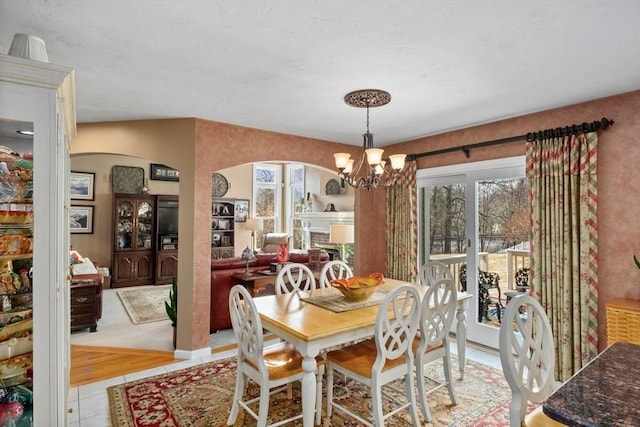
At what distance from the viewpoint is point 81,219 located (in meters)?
6.96

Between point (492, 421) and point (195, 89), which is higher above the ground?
point (195, 89)

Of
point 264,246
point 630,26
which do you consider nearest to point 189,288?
point 630,26

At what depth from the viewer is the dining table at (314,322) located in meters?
2.02

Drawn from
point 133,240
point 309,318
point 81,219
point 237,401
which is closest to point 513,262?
point 309,318

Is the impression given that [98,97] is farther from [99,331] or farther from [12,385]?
[99,331]

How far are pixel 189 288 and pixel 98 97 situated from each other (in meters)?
1.94

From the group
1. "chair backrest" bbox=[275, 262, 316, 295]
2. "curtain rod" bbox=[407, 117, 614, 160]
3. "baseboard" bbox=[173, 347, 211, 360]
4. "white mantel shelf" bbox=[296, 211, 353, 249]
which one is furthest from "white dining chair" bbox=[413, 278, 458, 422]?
"white mantel shelf" bbox=[296, 211, 353, 249]

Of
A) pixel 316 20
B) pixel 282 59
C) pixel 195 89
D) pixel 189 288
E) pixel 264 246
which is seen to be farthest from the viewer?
pixel 264 246

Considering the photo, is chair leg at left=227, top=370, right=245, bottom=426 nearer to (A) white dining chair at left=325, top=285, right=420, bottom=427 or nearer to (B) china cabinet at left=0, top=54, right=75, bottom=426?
(A) white dining chair at left=325, top=285, right=420, bottom=427

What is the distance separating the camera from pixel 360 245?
5004mm

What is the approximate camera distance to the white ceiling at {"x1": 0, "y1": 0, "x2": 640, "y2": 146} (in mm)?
1738

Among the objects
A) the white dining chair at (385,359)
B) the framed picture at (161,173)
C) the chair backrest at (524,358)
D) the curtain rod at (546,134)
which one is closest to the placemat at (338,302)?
the white dining chair at (385,359)

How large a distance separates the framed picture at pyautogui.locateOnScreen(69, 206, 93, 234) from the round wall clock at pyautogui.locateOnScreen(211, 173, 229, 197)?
8.29ft

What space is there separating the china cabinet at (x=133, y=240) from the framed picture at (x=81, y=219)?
1.69ft
